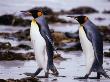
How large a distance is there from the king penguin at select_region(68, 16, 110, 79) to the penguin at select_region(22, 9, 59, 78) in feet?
1.75

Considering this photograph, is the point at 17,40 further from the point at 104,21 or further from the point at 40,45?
the point at 104,21

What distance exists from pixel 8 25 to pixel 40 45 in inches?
384

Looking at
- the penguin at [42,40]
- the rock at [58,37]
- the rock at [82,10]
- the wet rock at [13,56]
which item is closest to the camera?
the penguin at [42,40]

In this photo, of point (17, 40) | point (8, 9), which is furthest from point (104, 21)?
point (17, 40)

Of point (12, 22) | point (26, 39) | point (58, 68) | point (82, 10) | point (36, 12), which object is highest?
point (36, 12)

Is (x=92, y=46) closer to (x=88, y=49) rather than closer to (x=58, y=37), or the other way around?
(x=88, y=49)

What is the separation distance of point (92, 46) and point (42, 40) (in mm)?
814

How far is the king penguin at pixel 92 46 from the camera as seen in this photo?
10102 millimetres

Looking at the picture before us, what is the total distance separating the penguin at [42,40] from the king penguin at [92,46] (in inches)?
20.9

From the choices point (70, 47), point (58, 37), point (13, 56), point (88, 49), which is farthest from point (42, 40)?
point (58, 37)

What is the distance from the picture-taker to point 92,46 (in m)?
10.2

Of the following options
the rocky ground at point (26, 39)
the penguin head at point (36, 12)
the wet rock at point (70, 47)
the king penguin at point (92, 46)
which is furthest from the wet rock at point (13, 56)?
the king penguin at point (92, 46)

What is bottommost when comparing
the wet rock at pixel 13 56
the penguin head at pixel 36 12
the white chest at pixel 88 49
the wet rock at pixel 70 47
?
the wet rock at pixel 70 47

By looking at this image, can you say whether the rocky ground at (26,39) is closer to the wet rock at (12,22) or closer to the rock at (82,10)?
the wet rock at (12,22)
